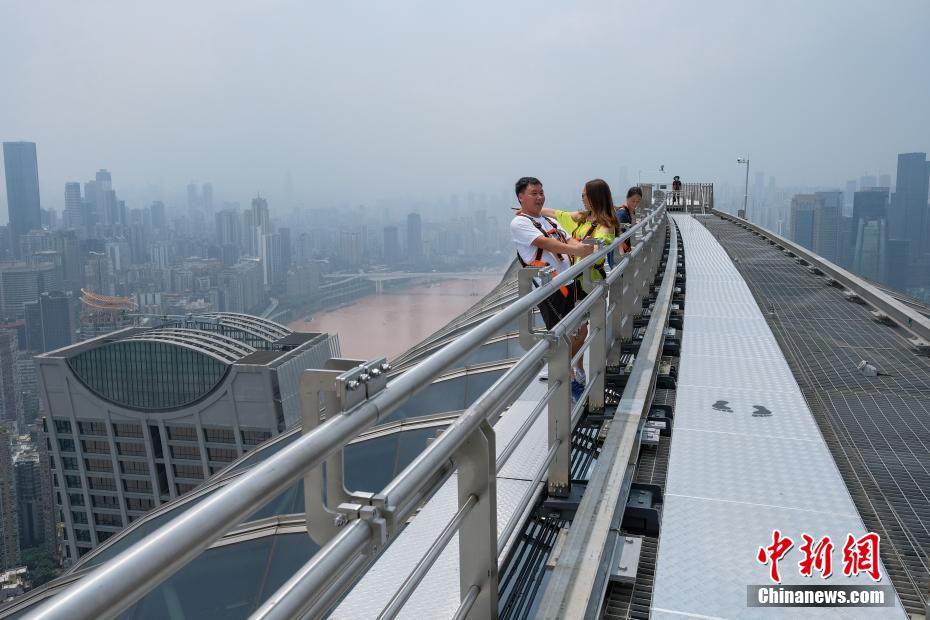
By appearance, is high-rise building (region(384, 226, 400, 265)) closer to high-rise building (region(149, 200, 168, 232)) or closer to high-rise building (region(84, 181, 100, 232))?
high-rise building (region(84, 181, 100, 232))

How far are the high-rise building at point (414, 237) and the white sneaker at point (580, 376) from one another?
6994 cm

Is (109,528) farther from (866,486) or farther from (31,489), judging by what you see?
(866,486)

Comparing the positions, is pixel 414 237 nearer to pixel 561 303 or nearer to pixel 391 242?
pixel 391 242

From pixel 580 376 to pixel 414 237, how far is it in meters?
80.2

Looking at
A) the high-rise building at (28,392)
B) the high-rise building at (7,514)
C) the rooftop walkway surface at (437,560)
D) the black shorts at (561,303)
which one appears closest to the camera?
the rooftop walkway surface at (437,560)

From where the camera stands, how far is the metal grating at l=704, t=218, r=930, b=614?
305 cm

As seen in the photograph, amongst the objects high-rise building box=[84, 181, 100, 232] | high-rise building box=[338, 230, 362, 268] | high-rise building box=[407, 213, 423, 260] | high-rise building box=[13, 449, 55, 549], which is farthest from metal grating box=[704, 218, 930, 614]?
high-rise building box=[84, 181, 100, 232]

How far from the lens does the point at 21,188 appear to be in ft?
444

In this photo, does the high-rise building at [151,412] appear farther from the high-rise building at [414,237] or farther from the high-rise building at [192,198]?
the high-rise building at [192,198]

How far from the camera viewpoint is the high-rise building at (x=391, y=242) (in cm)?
8022

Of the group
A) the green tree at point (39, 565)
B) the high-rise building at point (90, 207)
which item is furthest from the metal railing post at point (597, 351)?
the high-rise building at point (90, 207)

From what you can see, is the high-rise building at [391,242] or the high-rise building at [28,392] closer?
the high-rise building at [28,392]

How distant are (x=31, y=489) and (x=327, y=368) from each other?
5425cm

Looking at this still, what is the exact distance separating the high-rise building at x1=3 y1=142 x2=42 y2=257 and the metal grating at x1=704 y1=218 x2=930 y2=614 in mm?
114264
